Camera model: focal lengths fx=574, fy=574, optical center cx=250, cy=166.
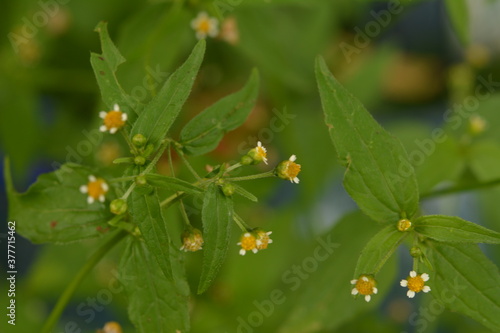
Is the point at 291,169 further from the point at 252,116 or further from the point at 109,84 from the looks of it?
the point at 252,116

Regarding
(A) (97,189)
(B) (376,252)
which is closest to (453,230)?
(B) (376,252)

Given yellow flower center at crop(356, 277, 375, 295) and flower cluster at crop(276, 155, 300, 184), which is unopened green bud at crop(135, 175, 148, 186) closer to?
flower cluster at crop(276, 155, 300, 184)

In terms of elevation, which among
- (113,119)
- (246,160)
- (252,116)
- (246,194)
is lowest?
(246,194)

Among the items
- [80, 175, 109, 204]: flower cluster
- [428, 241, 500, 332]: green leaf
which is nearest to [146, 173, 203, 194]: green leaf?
[80, 175, 109, 204]: flower cluster

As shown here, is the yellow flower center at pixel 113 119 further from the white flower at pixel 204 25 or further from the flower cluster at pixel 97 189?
the white flower at pixel 204 25

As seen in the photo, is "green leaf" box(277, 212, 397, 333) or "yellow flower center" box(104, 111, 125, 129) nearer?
"yellow flower center" box(104, 111, 125, 129)

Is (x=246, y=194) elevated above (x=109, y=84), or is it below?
below
